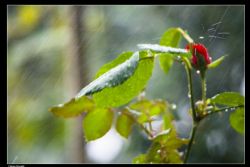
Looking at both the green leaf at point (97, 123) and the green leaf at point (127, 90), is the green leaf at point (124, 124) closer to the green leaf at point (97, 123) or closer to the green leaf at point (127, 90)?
the green leaf at point (97, 123)

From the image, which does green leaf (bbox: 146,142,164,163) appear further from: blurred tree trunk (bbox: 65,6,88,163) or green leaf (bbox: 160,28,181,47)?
blurred tree trunk (bbox: 65,6,88,163)

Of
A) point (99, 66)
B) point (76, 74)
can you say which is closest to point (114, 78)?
point (76, 74)

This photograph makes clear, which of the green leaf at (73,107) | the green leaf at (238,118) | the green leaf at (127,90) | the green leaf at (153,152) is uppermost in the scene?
the green leaf at (127,90)

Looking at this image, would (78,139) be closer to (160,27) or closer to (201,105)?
(160,27)

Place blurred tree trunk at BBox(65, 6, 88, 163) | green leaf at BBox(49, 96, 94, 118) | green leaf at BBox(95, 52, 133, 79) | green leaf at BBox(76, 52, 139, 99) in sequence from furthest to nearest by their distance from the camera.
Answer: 1. blurred tree trunk at BBox(65, 6, 88, 163)
2. green leaf at BBox(49, 96, 94, 118)
3. green leaf at BBox(95, 52, 133, 79)
4. green leaf at BBox(76, 52, 139, 99)

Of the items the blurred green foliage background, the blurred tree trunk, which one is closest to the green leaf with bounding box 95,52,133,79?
the blurred green foliage background

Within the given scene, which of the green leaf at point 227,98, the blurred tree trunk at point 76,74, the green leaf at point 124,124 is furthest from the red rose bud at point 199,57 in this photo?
the blurred tree trunk at point 76,74
